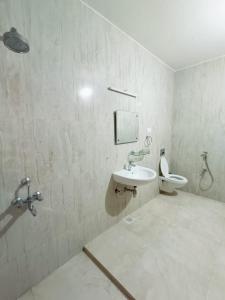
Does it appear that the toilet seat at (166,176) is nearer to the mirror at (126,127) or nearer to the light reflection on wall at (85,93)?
the mirror at (126,127)

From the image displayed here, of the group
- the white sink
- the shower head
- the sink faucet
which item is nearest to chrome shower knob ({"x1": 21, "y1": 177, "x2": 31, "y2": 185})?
the shower head

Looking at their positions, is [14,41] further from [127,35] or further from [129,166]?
[129,166]

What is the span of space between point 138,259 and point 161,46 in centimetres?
275

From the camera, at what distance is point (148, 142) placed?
Answer: 8.39 feet

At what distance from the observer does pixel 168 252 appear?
1.63 meters

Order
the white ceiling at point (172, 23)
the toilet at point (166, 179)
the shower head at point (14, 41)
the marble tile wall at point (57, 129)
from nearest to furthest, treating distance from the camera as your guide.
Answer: the shower head at point (14, 41) < the marble tile wall at point (57, 129) < the white ceiling at point (172, 23) < the toilet at point (166, 179)

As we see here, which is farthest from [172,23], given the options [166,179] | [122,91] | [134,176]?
[166,179]

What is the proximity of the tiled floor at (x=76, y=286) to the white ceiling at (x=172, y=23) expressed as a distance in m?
2.59

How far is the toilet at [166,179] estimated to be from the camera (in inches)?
108

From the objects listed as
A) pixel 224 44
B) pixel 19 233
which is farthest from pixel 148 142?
pixel 19 233

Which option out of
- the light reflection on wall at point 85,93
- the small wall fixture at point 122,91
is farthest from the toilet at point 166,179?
the light reflection on wall at point 85,93

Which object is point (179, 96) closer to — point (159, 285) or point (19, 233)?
point (159, 285)

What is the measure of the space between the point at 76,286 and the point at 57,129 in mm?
1382

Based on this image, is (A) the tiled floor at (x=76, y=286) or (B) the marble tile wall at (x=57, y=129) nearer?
(B) the marble tile wall at (x=57, y=129)
